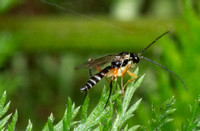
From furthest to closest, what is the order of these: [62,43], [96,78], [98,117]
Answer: [62,43]
[96,78]
[98,117]

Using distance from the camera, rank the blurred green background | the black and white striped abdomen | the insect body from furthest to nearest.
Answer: the blurred green background
the insect body
the black and white striped abdomen

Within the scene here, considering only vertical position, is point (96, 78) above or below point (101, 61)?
below

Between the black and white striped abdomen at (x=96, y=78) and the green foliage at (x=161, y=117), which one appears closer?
the green foliage at (x=161, y=117)

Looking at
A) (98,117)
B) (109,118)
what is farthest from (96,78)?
(109,118)

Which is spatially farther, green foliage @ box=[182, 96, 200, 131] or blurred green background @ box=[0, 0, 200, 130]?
blurred green background @ box=[0, 0, 200, 130]

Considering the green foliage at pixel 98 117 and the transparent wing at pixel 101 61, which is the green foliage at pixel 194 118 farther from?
the transparent wing at pixel 101 61

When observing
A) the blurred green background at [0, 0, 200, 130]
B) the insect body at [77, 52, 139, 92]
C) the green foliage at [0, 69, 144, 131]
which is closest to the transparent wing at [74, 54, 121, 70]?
the insect body at [77, 52, 139, 92]

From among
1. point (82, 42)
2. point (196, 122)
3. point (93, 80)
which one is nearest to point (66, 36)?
point (82, 42)

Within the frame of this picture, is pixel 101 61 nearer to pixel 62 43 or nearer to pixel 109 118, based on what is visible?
pixel 109 118

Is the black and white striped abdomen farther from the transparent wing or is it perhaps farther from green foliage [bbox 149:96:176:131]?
green foliage [bbox 149:96:176:131]

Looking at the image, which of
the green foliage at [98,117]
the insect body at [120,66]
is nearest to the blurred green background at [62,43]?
the insect body at [120,66]

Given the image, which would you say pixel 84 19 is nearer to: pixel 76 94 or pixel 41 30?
pixel 41 30

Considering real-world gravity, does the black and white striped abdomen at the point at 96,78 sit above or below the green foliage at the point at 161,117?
below
